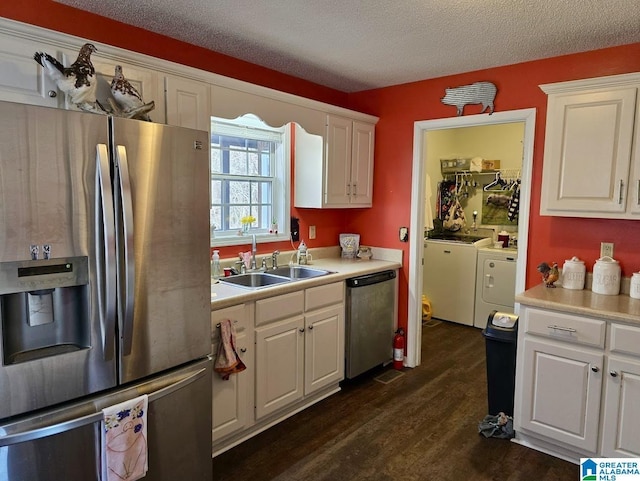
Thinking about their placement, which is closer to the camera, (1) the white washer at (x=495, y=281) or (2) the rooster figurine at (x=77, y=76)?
(2) the rooster figurine at (x=77, y=76)

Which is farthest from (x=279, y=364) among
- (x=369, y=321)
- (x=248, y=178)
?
(x=248, y=178)

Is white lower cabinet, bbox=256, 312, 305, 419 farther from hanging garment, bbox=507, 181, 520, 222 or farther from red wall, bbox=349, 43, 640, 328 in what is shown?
hanging garment, bbox=507, 181, 520, 222

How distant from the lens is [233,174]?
329 centimetres

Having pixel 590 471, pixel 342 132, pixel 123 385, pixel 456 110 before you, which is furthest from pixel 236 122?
pixel 590 471

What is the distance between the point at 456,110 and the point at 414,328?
1.82 metres

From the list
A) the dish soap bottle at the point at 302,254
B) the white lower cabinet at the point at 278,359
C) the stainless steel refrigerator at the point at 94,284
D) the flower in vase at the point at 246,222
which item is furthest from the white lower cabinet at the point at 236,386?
the dish soap bottle at the point at 302,254

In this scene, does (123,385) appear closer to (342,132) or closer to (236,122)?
(236,122)

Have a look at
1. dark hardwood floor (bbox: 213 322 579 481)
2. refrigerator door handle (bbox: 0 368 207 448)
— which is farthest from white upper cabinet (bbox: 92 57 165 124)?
dark hardwood floor (bbox: 213 322 579 481)

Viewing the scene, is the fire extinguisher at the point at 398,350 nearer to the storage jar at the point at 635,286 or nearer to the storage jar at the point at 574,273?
the storage jar at the point at 574,273

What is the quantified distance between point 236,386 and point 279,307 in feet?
1.71

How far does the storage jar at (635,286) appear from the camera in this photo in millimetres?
2500

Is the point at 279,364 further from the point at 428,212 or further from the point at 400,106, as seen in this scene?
the point at 428,212

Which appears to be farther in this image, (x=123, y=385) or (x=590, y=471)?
(x=590, y=471)

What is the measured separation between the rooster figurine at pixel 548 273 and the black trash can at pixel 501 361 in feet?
1.03
